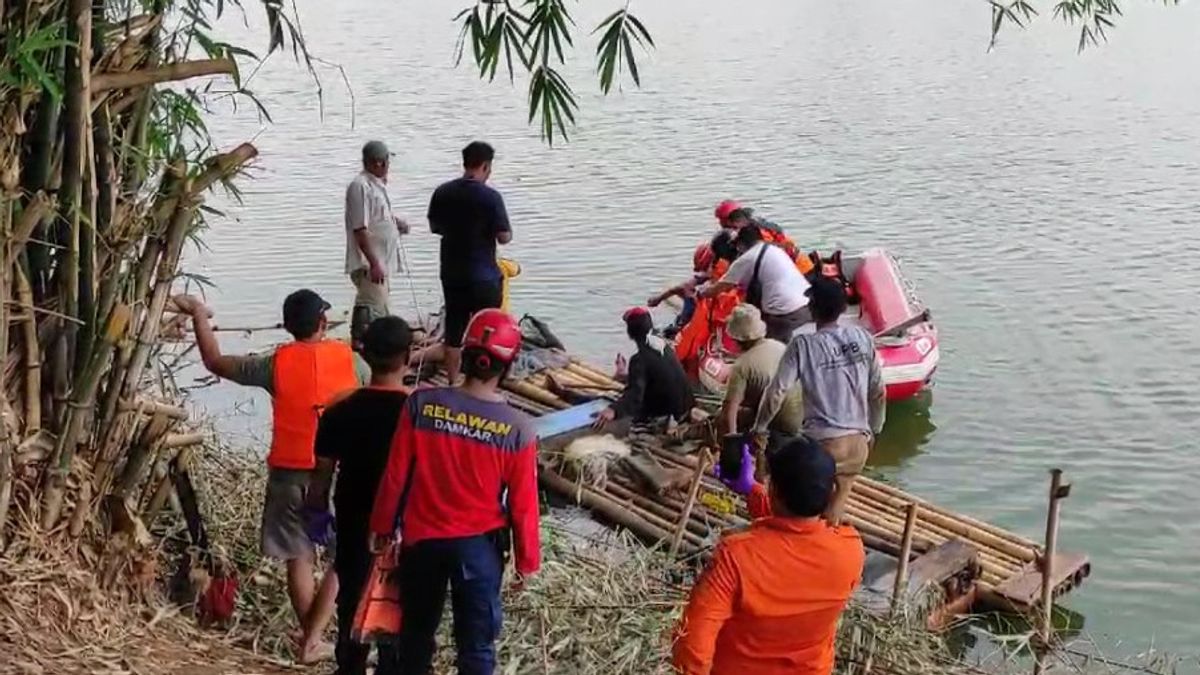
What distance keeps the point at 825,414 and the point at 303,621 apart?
2.57 m

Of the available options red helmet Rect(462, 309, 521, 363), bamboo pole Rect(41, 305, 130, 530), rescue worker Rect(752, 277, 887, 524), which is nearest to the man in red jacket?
red helmet Rect(462, 309, 521, 363)

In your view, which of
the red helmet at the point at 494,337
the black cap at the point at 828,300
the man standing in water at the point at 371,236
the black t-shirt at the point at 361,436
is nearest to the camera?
the red helmet at the point at 494,337

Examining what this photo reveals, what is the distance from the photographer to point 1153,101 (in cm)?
2256

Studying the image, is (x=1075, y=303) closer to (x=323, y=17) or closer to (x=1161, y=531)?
(x=1161, y=531)

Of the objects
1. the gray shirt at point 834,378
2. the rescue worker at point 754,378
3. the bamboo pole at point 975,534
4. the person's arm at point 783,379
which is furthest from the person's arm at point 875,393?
the bamboo pole at point 975,534

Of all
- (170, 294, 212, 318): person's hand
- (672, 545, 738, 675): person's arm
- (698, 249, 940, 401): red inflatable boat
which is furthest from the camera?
(698, 249, 940, 401): red inflatable boat

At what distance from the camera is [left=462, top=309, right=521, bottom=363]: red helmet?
13.0 ft

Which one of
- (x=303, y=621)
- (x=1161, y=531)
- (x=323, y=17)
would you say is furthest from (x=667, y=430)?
(x=323, y=17)

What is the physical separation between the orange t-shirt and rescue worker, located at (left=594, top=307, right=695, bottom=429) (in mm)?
5292

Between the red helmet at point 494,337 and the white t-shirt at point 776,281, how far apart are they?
16.1 ft

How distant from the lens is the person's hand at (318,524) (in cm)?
474

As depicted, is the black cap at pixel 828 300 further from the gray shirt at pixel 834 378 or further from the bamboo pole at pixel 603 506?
the bamboo pole at pixel 603 506

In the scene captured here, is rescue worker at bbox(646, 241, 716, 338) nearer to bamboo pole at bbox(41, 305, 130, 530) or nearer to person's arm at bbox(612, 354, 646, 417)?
person's arm at bbox(612, 354, 646, 417)

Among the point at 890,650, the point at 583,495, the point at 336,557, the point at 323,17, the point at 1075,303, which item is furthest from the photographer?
the point at 323,17
